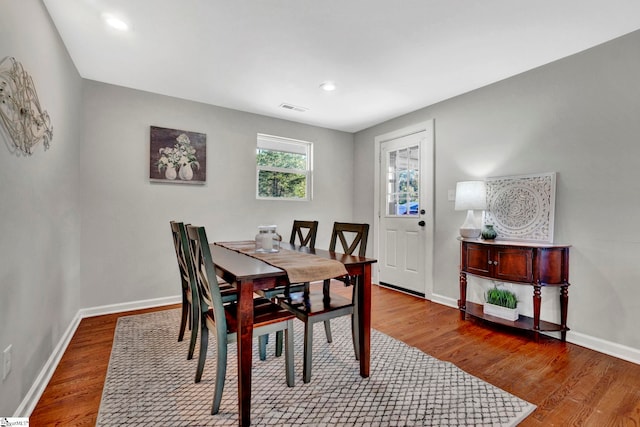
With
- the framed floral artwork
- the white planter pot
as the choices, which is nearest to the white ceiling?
the framed floral artwork

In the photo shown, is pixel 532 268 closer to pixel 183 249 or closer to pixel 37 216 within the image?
pixel 183 249

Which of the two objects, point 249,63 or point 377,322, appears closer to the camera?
point 249,63

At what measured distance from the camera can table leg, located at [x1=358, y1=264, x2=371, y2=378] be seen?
1.89 meters

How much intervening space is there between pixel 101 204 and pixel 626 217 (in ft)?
14.8

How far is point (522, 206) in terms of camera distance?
8.97 ft

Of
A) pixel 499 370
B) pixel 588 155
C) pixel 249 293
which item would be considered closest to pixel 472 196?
pixel 588 155

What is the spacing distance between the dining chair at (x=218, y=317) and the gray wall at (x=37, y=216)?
80cm

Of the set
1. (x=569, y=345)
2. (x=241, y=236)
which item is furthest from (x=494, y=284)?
(x=241, y=236)

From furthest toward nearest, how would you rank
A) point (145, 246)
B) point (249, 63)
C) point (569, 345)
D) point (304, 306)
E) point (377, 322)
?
point (145, 246)
point (377, 322)
point (249, 63)
point (569, 345)
point (304, 306)

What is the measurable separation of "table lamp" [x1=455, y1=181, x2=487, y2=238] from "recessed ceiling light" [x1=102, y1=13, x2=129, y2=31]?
3.07m

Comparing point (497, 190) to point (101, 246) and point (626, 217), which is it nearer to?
point (626, 217)

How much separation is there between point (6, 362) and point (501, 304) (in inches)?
133

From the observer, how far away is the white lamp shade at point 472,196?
113 inches

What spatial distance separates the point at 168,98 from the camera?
3.38 meters
